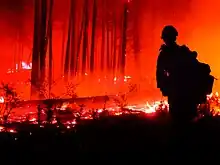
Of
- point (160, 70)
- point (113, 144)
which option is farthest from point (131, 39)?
point (113, 144)

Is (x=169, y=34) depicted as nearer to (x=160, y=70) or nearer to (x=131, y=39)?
(x=160, y=70)

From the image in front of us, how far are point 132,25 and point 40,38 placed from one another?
5338mm

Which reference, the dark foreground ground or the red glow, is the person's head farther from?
the red glow

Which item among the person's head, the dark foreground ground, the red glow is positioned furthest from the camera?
the red glow

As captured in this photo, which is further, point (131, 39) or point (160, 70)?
point (131, 39)

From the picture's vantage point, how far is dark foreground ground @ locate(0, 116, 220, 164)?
5770mm

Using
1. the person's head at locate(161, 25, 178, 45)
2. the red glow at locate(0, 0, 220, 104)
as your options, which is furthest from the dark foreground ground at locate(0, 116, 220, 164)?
the red glow at locate(0, 0, 220, 104)

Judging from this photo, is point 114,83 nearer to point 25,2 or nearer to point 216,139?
point 25,2

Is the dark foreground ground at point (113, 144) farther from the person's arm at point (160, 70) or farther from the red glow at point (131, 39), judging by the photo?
the red glow at point (131, 39)

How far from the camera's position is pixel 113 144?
6297 millimetres

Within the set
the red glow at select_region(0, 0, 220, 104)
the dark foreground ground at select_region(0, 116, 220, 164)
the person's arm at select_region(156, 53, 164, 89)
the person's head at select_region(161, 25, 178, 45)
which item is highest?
the red glow at select_region(0, 0, 220, 104)

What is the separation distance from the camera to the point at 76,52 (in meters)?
14.6

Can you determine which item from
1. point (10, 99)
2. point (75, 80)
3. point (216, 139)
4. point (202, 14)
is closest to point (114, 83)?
point (75, 80)

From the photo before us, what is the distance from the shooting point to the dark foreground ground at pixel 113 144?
18.9 feet
